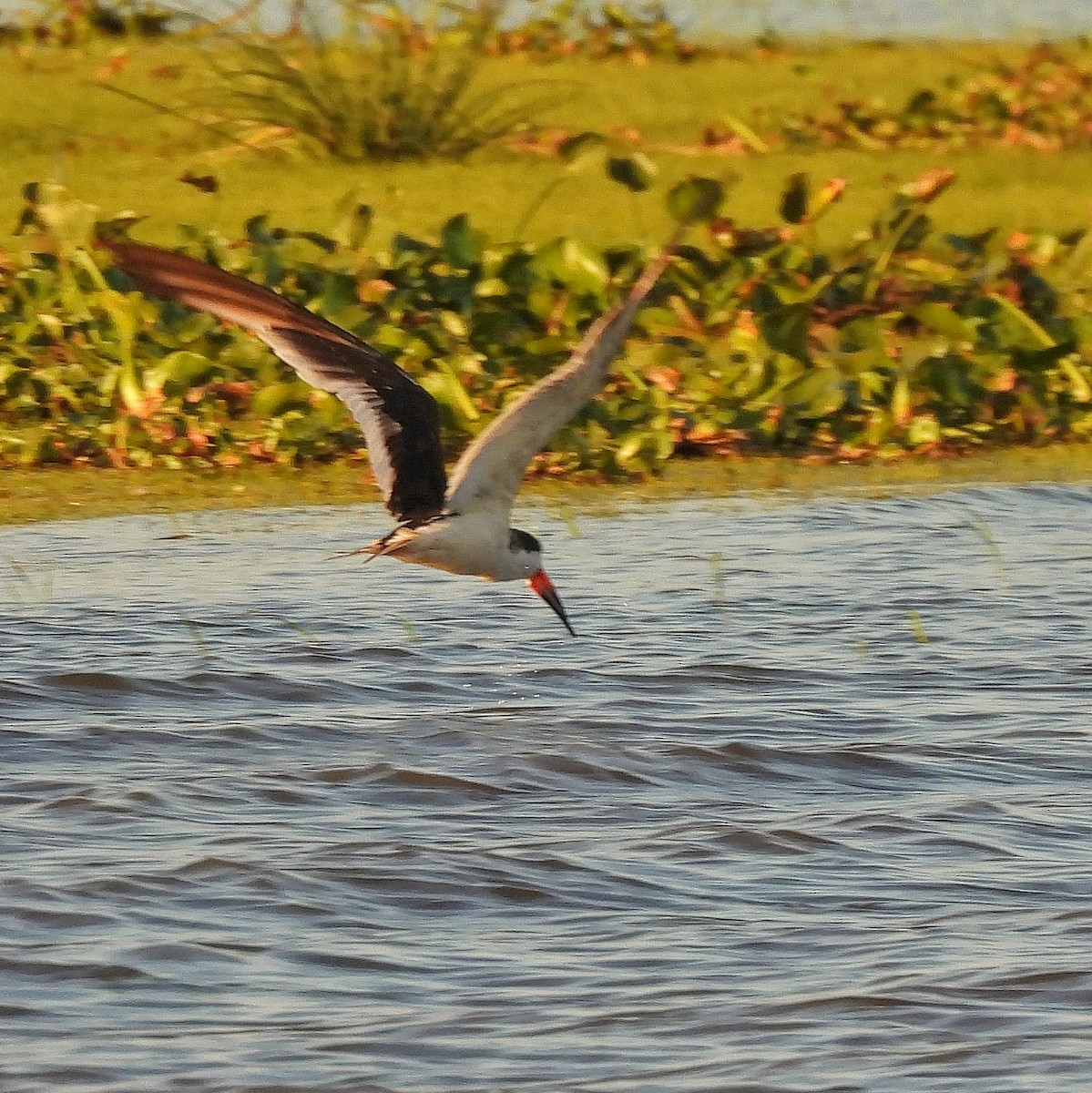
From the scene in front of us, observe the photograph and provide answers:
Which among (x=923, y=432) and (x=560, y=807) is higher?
(x=923, y=432)

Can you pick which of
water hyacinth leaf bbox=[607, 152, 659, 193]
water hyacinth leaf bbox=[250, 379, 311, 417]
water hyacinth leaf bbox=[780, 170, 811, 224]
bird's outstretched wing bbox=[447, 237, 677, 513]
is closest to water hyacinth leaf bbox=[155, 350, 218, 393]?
water hyacinth leaf bbox=[250, 379, 311, 417]

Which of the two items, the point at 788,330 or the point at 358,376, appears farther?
the point at 788,330

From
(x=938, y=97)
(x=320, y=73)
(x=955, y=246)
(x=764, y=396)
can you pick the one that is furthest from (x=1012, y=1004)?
(x=938, y=97)

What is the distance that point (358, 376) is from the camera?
641 centimetres

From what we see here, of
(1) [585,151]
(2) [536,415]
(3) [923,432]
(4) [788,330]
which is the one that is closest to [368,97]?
(1) [585,151]

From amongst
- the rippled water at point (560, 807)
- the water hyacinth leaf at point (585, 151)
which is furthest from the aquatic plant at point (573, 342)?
the rippled water at point (560, 807)

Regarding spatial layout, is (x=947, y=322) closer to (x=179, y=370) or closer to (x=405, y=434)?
(x=179, y=370)

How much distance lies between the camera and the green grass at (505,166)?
10.4 meters

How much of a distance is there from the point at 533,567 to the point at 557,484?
6.25ft

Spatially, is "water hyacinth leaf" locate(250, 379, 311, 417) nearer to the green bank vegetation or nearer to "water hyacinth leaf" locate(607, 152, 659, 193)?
the green bank vegetation

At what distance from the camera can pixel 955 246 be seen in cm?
964

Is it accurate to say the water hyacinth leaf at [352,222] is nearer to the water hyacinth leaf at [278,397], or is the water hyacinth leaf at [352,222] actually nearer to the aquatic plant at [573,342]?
the aquatic plant at [573,342]

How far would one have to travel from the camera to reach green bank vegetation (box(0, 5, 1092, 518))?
27.7 ft

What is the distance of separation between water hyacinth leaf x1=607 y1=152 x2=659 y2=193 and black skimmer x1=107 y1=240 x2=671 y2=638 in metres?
2.84
